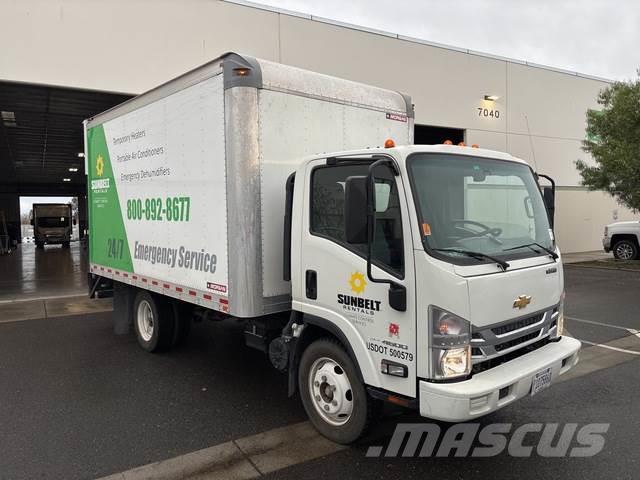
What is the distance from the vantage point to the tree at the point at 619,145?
49.7ft

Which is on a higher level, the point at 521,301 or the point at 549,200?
the point at 549,200

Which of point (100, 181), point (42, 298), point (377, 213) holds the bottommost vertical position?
point (42, 298)

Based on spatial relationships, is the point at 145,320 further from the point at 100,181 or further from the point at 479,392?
the point at 479,392

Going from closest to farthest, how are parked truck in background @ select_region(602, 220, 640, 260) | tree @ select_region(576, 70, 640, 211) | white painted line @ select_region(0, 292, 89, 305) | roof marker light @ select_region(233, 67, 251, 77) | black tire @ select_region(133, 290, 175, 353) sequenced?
roof marker light @ select_region(233, 67, 251, 77) → black tire @ select_region(133, 290, 175, 353) → white painted line @ select_region(0, 292, 89, 305) → tree @ select_region(576, 70, 640, 211) → parked truck in background @ select_region(602, 220, 640, 260)

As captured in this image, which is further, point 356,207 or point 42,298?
point 42,298

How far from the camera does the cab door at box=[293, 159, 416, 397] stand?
11.0ft

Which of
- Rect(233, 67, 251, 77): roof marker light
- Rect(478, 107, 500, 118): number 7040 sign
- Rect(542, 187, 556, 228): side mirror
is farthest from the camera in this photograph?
Rect(478, 107, 500, 118): number 7040 sign

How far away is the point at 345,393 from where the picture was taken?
151 inches

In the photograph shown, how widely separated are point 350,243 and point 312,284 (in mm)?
721

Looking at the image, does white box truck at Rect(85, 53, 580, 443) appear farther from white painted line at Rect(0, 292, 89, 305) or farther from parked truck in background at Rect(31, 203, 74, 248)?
parked truck in background at Rect(31, 203, 74, 248)

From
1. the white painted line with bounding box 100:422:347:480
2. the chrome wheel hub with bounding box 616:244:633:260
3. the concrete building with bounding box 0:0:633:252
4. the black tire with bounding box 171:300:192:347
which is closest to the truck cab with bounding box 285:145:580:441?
the white painted line with bounding box 100:422:347:480

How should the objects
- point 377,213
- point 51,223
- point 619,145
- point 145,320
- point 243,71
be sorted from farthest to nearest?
point 51,223, point 619,145, point 145,320, point 243,71, point 377,213

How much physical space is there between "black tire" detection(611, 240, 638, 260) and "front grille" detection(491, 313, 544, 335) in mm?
15212

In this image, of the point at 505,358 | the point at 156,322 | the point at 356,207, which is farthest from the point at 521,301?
the point at 156,322
